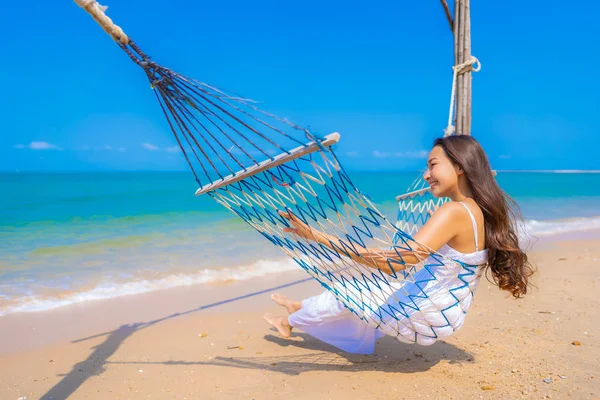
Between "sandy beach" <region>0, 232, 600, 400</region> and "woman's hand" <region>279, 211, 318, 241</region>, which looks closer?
"woman's hand" <region>279, 211, 318, 241</region>

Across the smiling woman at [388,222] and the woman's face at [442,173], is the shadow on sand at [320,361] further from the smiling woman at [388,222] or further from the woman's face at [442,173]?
the woman's face at [442,173]

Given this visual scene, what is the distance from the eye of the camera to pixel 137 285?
14.6 ft

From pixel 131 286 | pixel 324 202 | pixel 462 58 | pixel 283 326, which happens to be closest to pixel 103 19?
pixel 324 202

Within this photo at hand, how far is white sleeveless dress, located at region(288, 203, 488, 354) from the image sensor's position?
6.55 feet

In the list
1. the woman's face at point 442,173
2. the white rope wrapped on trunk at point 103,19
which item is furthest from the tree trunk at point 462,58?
the white rope wrapped on trunk at point 103,19

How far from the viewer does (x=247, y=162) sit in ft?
6.82

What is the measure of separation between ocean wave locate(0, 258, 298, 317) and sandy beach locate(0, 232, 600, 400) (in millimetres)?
215

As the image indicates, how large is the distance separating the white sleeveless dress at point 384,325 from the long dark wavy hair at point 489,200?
0.22 feet

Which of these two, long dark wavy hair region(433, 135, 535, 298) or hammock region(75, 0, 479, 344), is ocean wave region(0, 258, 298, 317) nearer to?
hammock region(75, 0, 479, 344)

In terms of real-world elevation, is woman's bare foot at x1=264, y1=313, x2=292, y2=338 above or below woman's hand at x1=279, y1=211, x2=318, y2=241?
below

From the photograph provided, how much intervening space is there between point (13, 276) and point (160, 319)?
7.70ft

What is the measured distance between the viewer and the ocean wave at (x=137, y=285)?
373cm

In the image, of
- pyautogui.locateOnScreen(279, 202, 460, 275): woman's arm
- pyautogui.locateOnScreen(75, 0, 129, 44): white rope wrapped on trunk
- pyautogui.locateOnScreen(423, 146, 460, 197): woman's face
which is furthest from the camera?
pyautogui.locateOnScreen(423, 146, 460, 197): woman's face

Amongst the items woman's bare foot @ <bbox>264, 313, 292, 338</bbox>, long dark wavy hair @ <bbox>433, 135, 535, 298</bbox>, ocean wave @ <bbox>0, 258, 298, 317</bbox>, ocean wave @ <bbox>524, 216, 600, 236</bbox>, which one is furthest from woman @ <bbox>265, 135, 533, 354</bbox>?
ocean wave @ <bbox>524, 216, 600, 236</bbox>
